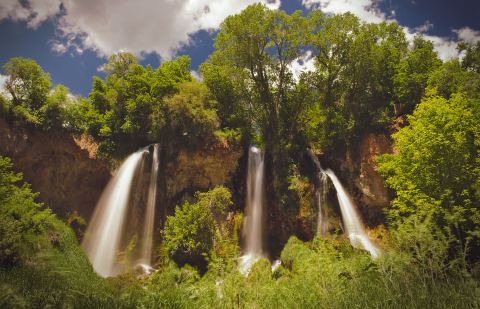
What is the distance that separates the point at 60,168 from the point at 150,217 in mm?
8870

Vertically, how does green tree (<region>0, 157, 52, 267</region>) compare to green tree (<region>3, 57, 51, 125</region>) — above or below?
below

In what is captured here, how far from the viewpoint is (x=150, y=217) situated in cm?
2747

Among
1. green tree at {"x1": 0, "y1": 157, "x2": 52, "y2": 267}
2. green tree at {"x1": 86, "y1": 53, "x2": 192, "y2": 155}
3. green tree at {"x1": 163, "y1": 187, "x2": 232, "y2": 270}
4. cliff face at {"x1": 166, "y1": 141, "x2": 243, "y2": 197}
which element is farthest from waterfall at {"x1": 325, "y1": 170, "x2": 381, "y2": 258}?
green tree at {"x1": 0, "y1": 157, "x2": 52, "y2": 267}

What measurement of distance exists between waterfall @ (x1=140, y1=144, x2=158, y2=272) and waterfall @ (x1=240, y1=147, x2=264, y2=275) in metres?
7.61

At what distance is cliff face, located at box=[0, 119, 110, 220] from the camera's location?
26.8 metres

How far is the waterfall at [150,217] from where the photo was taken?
26281 millimetres

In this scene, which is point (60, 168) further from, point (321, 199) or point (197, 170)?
point (321, 199)

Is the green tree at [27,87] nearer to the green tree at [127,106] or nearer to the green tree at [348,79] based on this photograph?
the green tree at [127,106]

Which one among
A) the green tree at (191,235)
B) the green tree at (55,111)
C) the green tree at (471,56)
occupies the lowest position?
the green tree at (191,235)

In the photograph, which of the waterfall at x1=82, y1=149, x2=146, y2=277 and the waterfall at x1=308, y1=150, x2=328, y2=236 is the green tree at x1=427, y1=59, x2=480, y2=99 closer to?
the waterfall at x1=308, y1=150, x2=328, y2=236

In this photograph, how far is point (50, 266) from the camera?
58.4ft

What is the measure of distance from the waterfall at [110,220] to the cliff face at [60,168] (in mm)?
1427

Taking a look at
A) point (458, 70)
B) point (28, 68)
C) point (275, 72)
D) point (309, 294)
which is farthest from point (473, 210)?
point (28, 68)

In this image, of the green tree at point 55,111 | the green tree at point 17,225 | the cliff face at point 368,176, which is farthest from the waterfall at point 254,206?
the green tree at point 55,111
